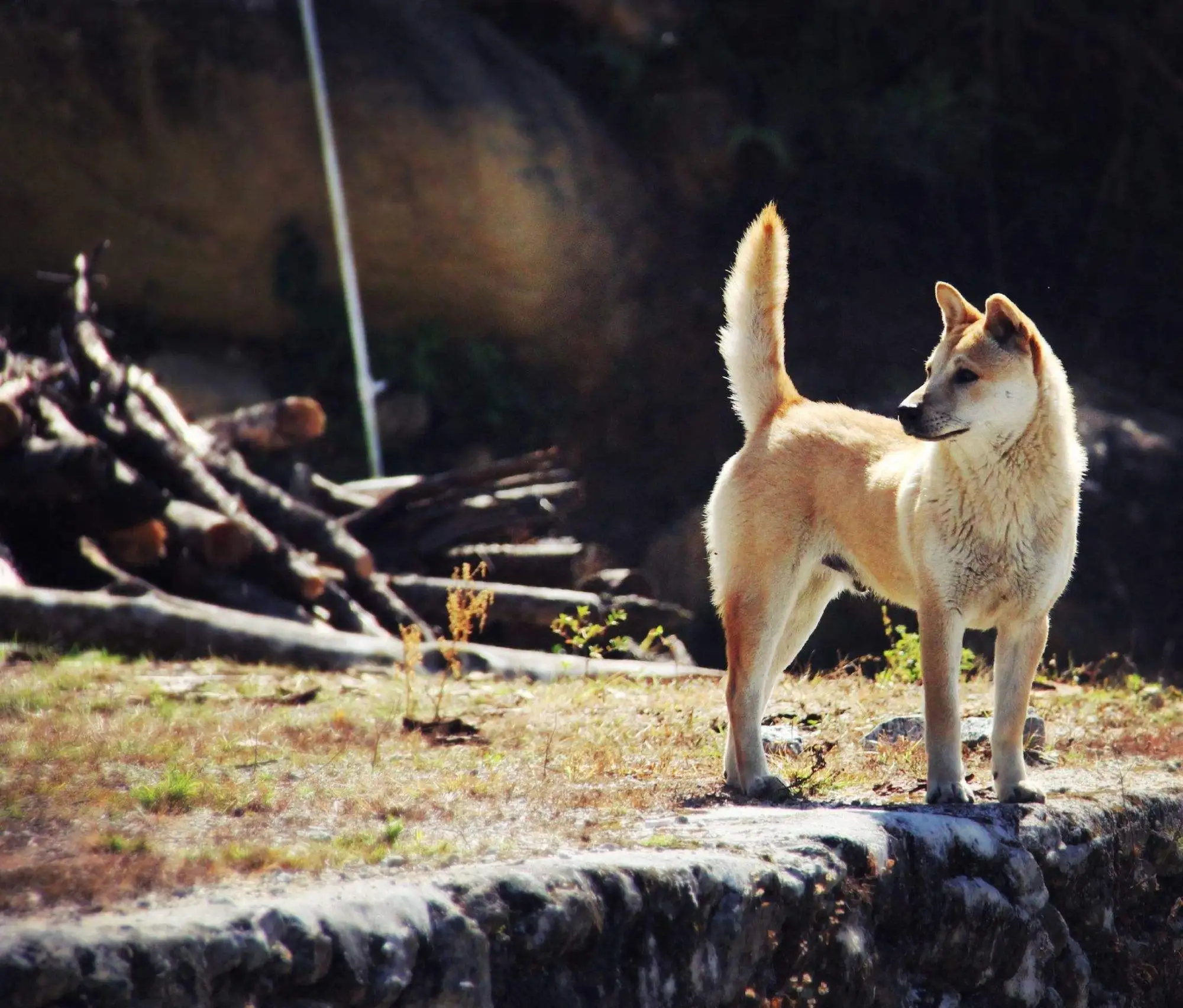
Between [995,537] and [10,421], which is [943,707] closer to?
[995,537]

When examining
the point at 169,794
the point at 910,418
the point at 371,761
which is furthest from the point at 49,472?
the point at 910,418

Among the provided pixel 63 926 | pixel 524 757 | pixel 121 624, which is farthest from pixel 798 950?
pixel 121 624

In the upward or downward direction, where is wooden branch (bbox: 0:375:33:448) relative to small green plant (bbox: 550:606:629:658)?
upward

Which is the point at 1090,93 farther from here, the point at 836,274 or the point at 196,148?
the point at 196,148

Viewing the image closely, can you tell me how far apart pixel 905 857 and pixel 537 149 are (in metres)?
11.2

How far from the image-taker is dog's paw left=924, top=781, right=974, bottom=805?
476cm

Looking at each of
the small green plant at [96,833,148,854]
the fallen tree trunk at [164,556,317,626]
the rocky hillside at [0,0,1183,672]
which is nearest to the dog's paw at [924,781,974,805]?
the small green plant at [96,833,148,854]

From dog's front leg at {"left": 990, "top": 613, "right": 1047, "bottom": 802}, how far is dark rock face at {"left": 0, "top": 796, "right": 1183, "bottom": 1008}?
0.14 m

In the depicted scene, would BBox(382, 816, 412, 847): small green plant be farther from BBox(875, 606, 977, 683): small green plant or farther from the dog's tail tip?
BBox(875, 606, 977, 683): small green plant

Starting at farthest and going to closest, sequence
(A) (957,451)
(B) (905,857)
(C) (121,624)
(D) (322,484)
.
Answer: (D) (322,484) < (C) (121,624) < (A) (957,451) < (B) (905,857)

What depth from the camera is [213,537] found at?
27.1 ft

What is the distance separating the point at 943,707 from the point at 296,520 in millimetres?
5434

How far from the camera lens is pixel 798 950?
13.0ft

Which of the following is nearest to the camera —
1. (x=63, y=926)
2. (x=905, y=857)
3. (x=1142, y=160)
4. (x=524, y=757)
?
(x=63, y=926)
